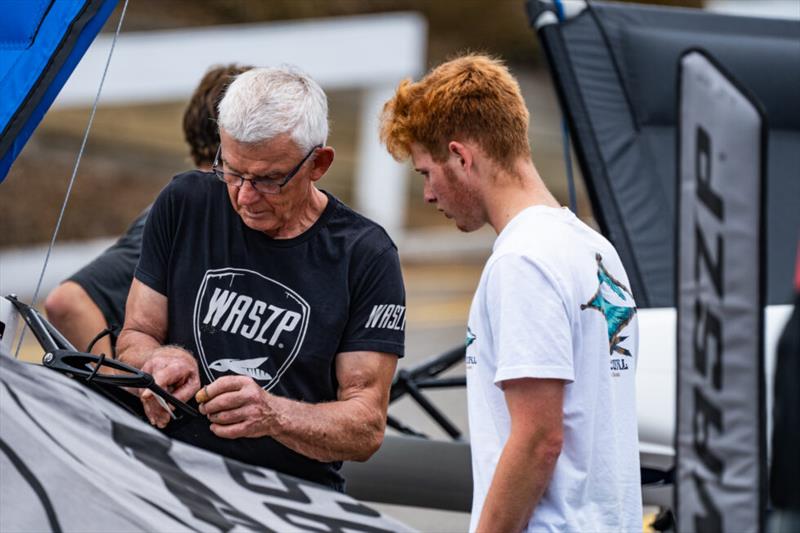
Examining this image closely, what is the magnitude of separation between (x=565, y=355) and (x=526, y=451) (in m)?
0.20

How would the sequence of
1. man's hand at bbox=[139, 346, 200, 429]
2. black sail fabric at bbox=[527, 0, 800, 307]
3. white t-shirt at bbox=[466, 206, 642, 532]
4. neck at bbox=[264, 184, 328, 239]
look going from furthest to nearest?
black sail fabric at bbox=[527, 0, 800, 307], neck at bbox=[264, 184, 328, 239], man's hand at bbox=[139, 346, 200, 429], white t-shirt at bbox=[466, 206, 642, 532]

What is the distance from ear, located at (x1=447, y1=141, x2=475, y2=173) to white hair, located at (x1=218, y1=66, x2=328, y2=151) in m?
0.62

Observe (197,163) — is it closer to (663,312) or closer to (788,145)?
(663,312)

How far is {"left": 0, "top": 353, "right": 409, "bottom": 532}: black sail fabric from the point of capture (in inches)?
103

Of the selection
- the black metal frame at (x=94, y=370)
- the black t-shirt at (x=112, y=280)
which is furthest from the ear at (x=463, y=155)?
the black t-shirt at (x=112, y=280)

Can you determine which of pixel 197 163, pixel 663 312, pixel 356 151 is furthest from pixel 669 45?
pixel 356 151

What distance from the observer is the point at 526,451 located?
2.49 metres

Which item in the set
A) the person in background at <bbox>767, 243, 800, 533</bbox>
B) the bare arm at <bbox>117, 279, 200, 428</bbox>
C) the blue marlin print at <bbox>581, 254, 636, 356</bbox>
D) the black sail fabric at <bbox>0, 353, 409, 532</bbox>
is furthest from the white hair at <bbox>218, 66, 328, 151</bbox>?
the person in background at <bbox>767, 243, 800, 533</bbox>

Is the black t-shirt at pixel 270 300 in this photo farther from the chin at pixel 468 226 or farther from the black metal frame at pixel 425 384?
the black metal frame at pixel 425 384

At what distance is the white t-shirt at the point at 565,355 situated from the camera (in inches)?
97.5

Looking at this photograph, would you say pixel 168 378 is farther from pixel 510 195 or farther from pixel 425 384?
pixel 425 384

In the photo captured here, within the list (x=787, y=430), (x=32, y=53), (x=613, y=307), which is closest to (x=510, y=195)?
(x=613, y=307)

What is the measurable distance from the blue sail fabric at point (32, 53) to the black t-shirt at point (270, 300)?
1.36ft

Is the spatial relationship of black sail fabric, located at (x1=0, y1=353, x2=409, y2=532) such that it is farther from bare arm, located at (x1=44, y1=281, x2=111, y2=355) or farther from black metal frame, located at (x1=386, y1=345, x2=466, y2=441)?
black metal frame, located at (x1=386, y1=345, x2=466, y2=441)
